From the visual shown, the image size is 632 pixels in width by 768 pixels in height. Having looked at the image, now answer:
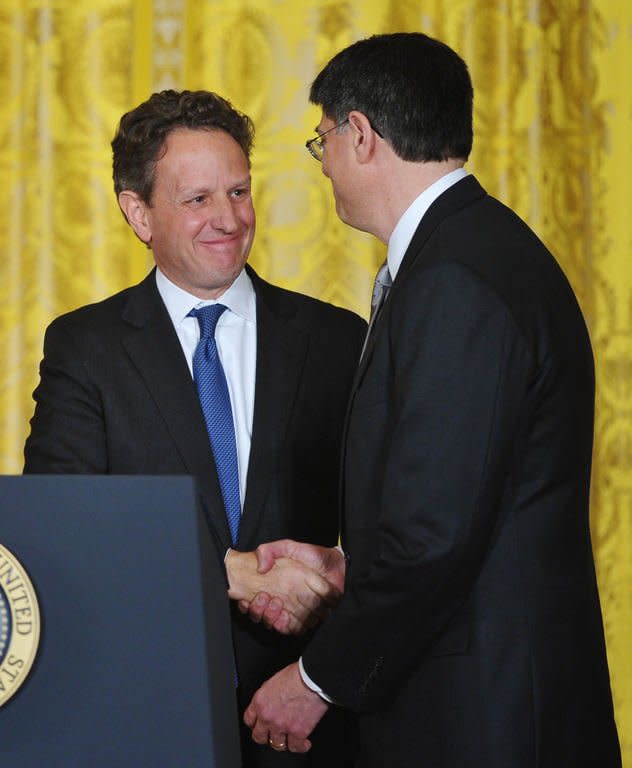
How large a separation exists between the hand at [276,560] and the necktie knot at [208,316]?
406mm

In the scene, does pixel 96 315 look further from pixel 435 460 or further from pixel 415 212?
pixel 435 460

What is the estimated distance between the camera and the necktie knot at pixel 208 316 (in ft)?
6.85

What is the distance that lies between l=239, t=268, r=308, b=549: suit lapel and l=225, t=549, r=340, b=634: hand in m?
0.08

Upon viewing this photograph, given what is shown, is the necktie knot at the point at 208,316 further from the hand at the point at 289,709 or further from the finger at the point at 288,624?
the hand at the point at 289,709

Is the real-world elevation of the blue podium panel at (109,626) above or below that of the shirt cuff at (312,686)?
above

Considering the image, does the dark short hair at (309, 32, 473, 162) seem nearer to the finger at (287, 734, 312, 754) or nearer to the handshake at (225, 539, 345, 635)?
the handshake at (225, 539, 345, 635)

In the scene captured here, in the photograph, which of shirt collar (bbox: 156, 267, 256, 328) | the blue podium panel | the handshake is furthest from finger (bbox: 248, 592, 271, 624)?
the blue podium panel

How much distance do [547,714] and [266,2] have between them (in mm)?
2263

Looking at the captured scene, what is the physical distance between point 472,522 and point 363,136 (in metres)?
0.59

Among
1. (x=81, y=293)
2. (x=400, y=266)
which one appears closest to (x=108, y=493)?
(x=400, y=266)

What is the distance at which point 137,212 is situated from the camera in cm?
223

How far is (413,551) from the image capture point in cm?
142

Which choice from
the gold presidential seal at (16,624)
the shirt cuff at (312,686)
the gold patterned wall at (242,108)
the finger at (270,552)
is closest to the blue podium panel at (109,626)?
the gold presidential seal at (16,624)

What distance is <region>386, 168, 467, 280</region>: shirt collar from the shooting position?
1.62 metres
